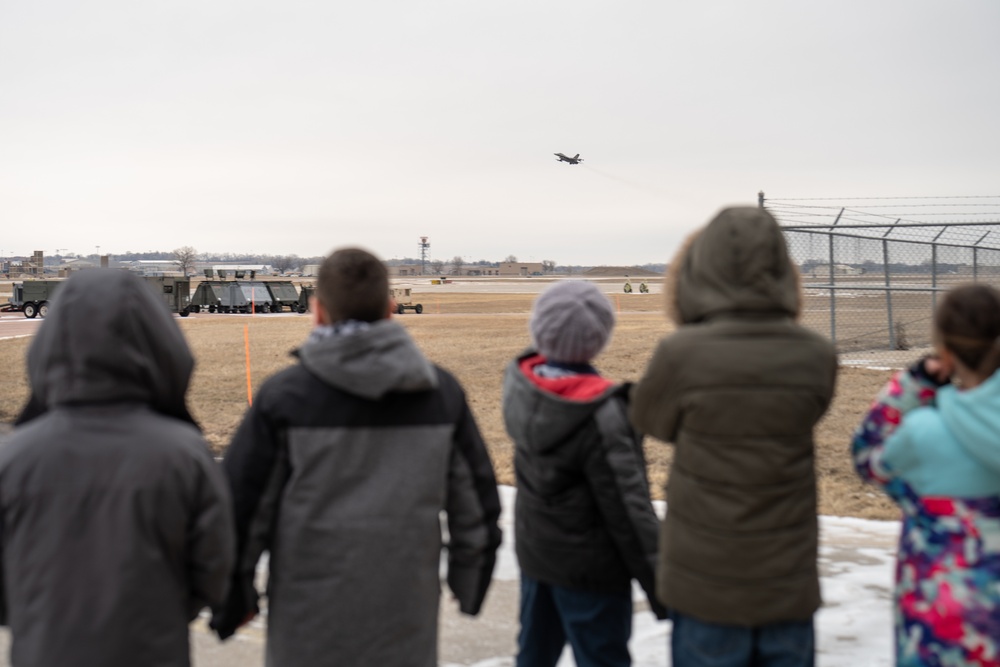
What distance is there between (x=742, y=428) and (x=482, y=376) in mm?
12012

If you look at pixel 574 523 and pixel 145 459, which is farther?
pixel 574 523

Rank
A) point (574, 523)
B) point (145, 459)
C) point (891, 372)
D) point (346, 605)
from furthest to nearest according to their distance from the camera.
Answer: point (891, 372), point (574, 523), point (346, 605), point (145, 459)

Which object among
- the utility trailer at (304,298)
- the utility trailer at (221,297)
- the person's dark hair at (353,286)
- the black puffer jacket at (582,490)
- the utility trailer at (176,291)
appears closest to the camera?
the person's dark hair at (353,286)

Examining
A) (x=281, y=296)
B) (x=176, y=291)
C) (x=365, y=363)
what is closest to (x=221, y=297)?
(x=176, y=291)

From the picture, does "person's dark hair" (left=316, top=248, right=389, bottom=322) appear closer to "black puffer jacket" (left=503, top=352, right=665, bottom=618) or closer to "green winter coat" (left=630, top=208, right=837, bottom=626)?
"black puffer jacket" (left=503, top=352, right=665, bottom=618)

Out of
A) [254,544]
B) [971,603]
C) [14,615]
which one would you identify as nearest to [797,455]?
[971,603]

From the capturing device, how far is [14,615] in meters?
2.31

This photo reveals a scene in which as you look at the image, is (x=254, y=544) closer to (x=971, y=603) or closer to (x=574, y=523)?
A: (x=574, y=523)

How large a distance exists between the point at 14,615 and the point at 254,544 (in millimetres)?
609

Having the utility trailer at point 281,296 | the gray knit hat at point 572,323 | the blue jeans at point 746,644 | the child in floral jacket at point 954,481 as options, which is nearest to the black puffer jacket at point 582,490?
the gray knit hat at point 572,323

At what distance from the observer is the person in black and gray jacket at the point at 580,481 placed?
9.14ft

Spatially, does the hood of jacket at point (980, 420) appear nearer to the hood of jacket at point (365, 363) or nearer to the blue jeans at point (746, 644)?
the blue jeans at point (746, 644)

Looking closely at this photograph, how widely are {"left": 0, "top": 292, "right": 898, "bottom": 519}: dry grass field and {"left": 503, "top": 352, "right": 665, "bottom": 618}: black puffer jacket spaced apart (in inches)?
159

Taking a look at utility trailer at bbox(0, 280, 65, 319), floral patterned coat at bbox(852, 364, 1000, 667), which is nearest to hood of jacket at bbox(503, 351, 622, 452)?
floral patterned coat at bbox(852, 364, 1000, 667)
